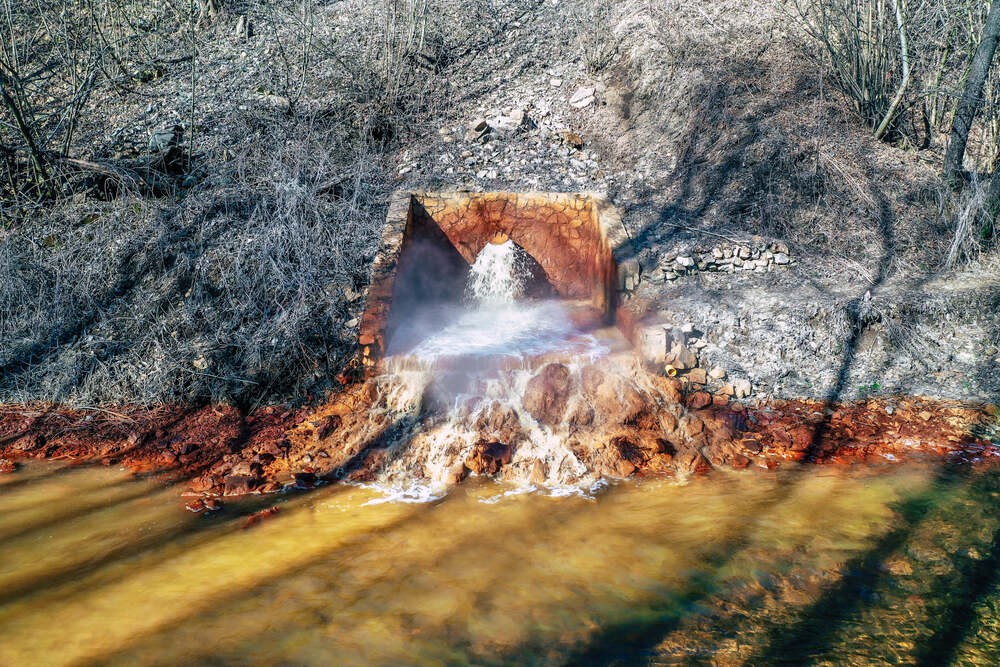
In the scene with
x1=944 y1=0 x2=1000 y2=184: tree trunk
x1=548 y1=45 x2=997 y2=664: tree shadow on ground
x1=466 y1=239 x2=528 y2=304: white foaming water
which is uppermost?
x1=944 y1=0 x2=1000 y2=184: tree trunk

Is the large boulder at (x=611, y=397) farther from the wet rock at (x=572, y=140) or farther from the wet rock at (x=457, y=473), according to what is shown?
the wet rock at (x=572, y=140)

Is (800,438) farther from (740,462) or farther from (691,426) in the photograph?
(691,426)

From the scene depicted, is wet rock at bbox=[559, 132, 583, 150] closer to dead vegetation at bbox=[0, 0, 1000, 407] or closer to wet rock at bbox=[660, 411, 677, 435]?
dead vegetation at bbox=[0, 0, 1000, 407]

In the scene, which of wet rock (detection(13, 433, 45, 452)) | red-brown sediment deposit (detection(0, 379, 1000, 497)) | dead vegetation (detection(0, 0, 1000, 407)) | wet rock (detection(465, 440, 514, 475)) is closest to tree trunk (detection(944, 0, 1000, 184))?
dead vegetation (detection(0, 0, 1000, 407))

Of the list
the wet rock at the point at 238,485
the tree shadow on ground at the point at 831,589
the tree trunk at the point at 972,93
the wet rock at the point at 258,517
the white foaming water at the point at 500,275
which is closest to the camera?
the tree shadow on ground at the point at 831,589

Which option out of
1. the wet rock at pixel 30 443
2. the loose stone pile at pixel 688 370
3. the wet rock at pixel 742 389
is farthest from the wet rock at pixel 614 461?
the wet rock at pixel 30 443

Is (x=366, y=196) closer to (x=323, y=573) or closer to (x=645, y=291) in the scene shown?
(x=645, y=291)

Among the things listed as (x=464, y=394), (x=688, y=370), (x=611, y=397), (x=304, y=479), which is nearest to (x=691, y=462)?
(x=611, y=397)
